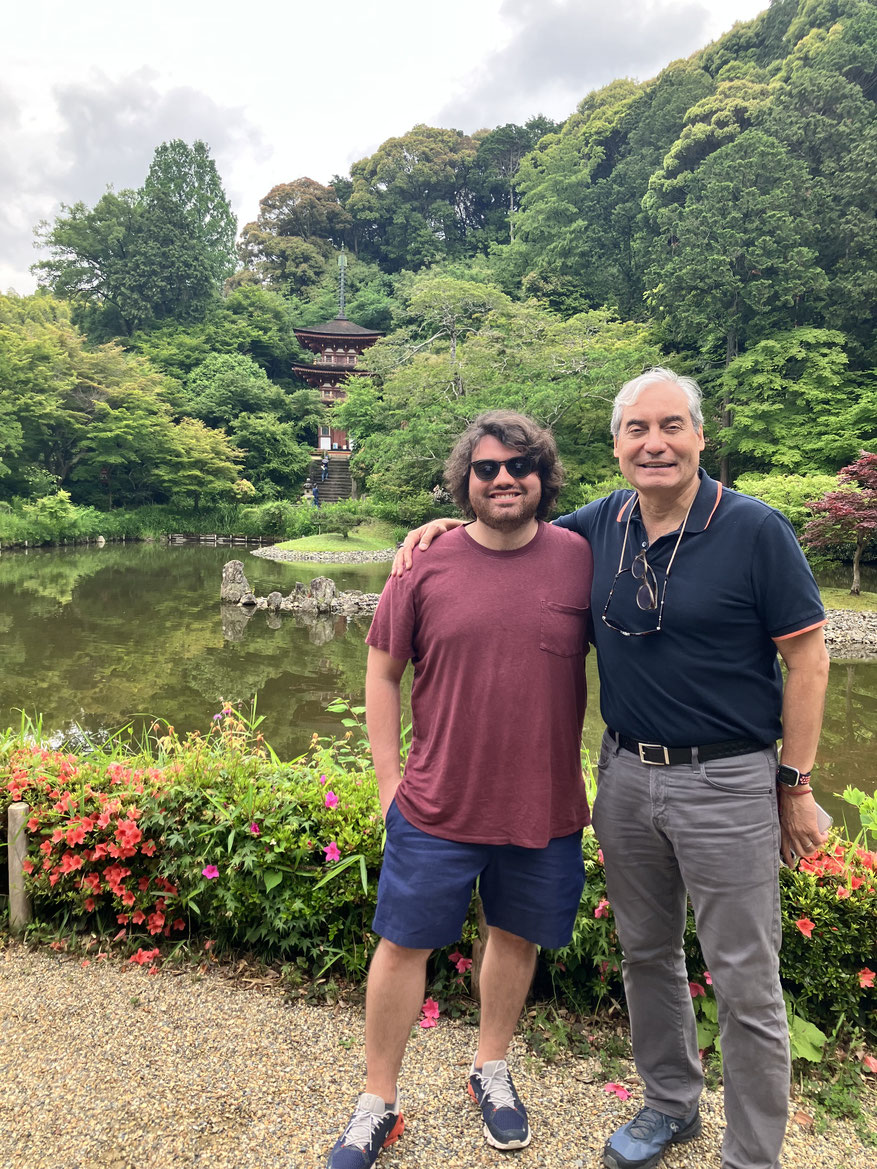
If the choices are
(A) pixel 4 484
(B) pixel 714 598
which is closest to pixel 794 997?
(B) pixel 714 598

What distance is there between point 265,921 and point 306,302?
39072 mm

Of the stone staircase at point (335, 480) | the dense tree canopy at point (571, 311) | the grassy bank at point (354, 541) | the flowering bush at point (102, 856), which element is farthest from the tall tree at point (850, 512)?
the stone staircase at point (335, 480)

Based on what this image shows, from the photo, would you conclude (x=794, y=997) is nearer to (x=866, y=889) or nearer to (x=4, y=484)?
(x=866, y=889)

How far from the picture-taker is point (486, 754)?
1.43 metres

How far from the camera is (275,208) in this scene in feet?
139

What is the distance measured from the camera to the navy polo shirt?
130 cm

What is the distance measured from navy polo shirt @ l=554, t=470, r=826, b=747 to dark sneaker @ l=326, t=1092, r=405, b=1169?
3.18 ft

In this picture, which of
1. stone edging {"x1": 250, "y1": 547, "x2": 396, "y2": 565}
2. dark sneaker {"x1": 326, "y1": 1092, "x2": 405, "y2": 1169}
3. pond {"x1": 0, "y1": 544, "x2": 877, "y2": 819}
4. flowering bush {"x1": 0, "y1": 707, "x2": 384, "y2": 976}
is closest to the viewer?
dark sneaker {"x1": 326, "y1": 1092, "x2": 405, "y2": 1169}

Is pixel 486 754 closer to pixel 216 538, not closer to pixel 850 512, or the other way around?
pixel 850 512

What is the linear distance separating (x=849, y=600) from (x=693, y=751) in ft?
35.1

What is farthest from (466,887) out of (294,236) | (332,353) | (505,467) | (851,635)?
(294,236)

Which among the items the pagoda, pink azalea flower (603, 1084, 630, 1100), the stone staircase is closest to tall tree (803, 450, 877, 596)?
pink azalea flower (603, 1084, 630, 1100)

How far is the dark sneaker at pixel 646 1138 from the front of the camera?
1.44 meters

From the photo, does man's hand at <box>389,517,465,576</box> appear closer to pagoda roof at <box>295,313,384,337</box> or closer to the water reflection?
the water reflection
